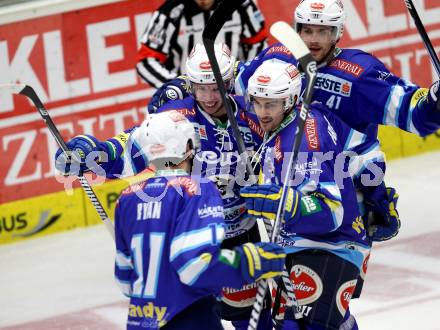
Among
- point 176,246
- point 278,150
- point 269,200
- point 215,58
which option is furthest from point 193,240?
point 215,58

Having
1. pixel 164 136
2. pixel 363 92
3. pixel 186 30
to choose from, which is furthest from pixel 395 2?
pixel 164 136

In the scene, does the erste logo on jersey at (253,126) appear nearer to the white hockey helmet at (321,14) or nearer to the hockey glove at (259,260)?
the white hockey helmet at (321,14)

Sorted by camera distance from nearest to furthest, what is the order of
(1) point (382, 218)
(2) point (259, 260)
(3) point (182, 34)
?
(2) point (259, 260), (1) point (382, 218), (3) point (182, 34)

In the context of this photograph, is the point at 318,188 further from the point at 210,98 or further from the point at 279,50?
the point at 279,50

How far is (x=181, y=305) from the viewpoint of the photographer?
3.91 meters

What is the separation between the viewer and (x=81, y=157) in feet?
16.7

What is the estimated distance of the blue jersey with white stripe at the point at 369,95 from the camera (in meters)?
4.89

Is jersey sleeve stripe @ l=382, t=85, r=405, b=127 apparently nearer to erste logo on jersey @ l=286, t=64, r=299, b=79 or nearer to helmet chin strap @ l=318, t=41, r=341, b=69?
helmet chin strap @ l=318, t=41, r=341, b=69

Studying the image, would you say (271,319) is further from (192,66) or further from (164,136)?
(164,136)

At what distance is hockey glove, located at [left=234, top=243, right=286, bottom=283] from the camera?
3889 millimetres

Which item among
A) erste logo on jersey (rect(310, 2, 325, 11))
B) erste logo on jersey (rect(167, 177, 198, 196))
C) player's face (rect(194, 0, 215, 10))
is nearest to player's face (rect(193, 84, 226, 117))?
erste logo on jersey (rect(310, 2, 325, 11))

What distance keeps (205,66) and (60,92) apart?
3.02m

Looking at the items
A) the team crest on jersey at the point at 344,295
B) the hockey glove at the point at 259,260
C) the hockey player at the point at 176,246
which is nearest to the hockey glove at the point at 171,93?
the team crest on jersey at the point at 344,295

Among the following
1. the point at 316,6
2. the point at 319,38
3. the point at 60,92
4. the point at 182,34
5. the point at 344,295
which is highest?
the point at 316,6
